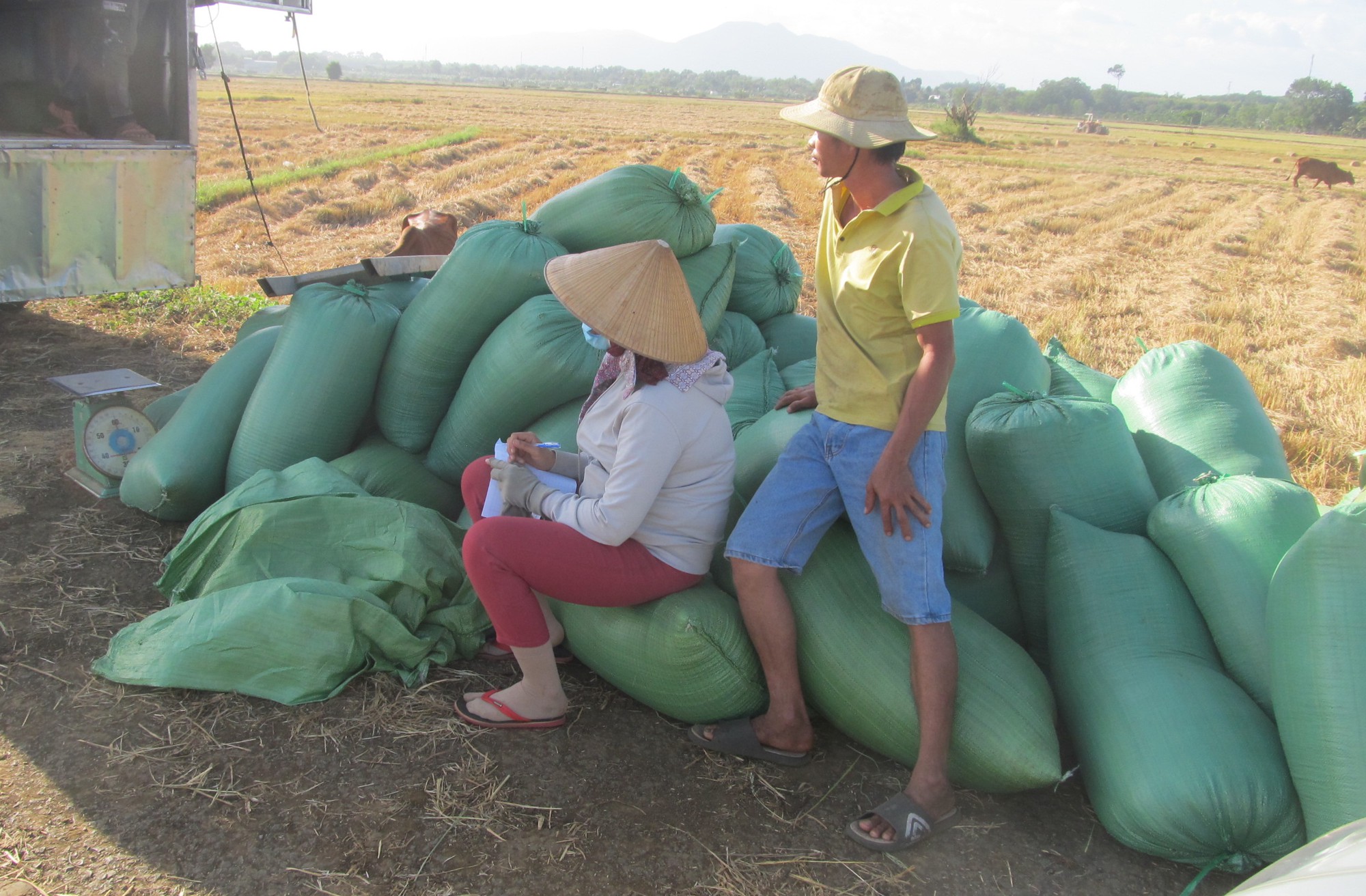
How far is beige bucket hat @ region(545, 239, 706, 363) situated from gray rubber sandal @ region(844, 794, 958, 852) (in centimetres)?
103

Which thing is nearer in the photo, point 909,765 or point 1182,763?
point 1182,763

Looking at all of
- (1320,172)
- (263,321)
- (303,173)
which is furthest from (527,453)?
(1320,172)

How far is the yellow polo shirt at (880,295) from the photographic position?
1.92 metres

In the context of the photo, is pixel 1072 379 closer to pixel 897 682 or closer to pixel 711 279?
pixel 711 279

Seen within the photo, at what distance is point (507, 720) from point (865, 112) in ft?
5.23

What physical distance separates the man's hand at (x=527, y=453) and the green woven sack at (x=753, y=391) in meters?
0.83

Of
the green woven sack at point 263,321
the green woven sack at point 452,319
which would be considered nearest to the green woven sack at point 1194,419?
the green woven sack at point 452,319

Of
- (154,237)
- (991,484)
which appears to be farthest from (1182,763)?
(154,237)

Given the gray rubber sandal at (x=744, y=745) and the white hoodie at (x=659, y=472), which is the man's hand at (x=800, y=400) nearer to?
the white hoodie at (x=659, y=472)

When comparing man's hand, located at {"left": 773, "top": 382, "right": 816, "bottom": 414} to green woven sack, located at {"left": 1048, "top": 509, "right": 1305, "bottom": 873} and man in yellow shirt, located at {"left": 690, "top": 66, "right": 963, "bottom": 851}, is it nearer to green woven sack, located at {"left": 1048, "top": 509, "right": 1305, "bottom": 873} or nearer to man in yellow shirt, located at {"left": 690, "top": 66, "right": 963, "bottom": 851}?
man in yellow shirt, located at {"left": 690, "top": 66, "right": 963, "bottom": 851}

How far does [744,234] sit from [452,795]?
8.04 ft

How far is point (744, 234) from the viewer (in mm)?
3865

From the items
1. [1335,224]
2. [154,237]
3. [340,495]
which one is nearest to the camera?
[340,495]

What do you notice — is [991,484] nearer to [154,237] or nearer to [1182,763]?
[1182,763]
